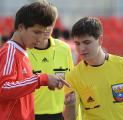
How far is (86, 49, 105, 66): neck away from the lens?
6035 millimetres

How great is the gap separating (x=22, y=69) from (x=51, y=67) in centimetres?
173

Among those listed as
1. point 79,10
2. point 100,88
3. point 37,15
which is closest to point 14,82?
point 37,15

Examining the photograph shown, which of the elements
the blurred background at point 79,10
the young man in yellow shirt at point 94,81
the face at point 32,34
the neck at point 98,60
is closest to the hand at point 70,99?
the young man in yellow shirt at point 94,81

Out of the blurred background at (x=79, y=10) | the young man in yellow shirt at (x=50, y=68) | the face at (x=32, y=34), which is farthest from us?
the blurred background at (x=79, y=10)

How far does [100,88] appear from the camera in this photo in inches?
237

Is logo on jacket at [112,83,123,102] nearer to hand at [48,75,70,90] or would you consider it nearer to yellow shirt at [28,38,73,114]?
hand at [48,75,70,90]

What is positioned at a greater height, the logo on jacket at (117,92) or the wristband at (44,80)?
the wristband at (44,80)

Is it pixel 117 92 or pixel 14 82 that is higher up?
pixel 14 82

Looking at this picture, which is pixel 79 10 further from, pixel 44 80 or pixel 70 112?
pixel 44 80

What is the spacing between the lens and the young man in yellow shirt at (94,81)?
5.98m

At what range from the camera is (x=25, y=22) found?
5.76 m

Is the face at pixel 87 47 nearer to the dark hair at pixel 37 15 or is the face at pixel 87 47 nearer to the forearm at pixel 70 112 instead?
the dark hair at pixel 37 15

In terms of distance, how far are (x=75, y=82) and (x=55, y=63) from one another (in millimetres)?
1421

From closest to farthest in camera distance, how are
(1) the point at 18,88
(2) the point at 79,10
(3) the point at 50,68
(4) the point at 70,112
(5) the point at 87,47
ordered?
(1) the point at 18,88
(5) the point at 87,47
(4) the point at 70,112
(3) the point at 50,68
(2) the point at 79,10
